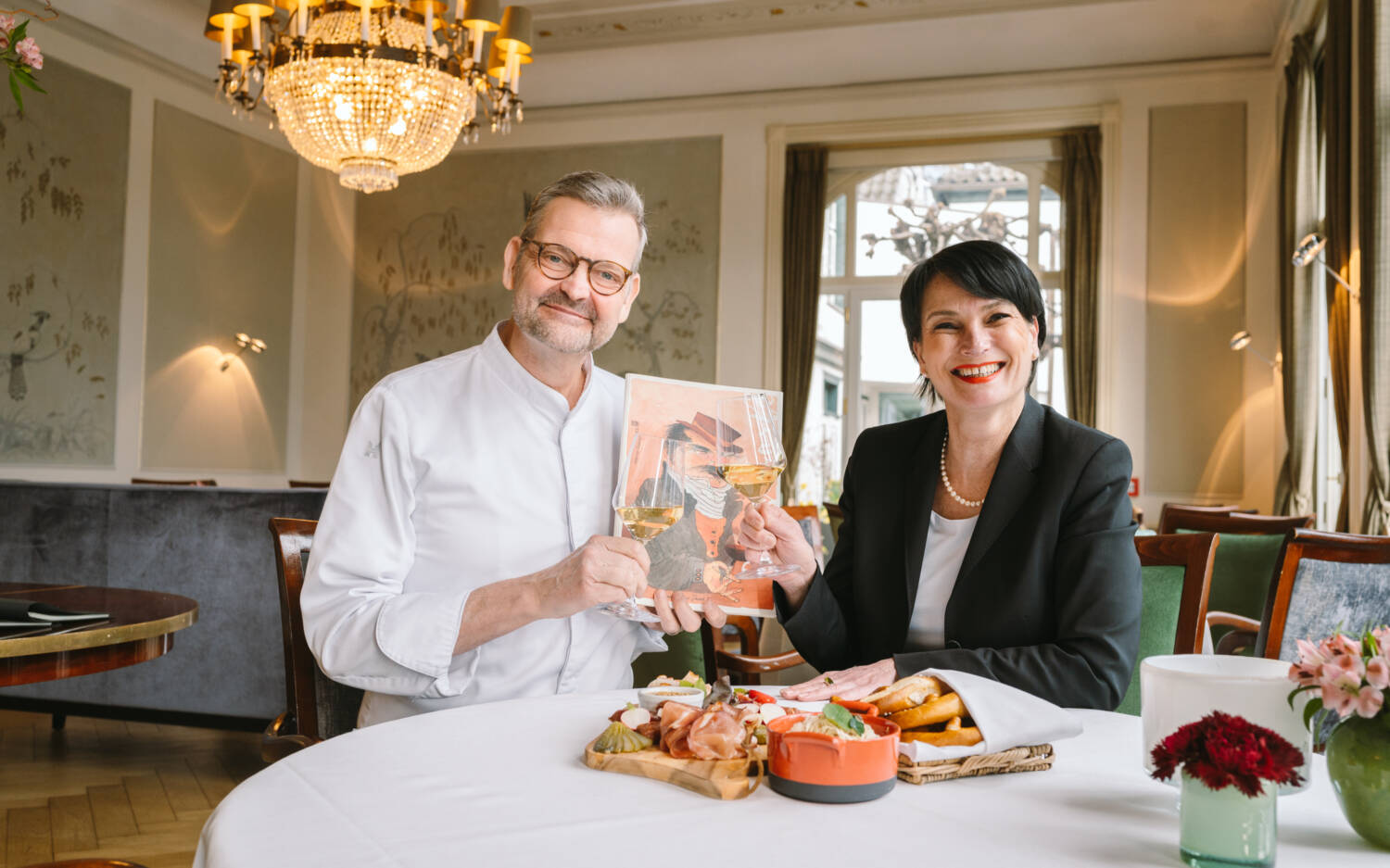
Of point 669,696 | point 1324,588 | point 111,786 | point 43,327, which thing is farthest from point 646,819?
point 43,327

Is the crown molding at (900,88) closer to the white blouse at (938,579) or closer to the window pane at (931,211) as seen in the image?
the window pane at (931,211)

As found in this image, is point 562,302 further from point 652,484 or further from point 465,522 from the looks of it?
point 652,484

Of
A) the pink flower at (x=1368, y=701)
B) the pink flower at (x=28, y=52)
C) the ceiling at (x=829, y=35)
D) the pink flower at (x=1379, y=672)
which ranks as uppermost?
the ceiling at (x=829, y=35)

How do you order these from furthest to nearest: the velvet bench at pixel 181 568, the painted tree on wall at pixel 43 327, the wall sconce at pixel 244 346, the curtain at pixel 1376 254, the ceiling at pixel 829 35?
the wall sconce at pixel 244 346 → the ceiling at pixel 829 35 → the painted tree on wall at pixel 43 327 → the curtain at pixel 1376 254 → the velvet bench at pixel 181 568

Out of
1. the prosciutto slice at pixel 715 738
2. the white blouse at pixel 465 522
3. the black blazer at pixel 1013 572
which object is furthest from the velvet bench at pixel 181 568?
the prosciutto slice at pixel 715 738

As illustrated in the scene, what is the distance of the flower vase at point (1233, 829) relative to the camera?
794 mm

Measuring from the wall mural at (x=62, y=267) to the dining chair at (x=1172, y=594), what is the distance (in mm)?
7072

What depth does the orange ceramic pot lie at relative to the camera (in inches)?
37.5

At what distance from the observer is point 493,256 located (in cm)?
904

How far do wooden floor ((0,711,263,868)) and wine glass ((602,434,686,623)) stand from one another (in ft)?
8.28

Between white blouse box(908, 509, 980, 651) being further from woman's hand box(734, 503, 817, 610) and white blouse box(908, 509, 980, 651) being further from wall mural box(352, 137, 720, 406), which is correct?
wall mural box(352, 137, 720, 406)

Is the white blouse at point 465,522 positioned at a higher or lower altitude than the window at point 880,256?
lower

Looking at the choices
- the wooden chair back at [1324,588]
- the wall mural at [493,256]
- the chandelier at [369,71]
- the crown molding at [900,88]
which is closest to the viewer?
the wooden chair back at [1324,588]

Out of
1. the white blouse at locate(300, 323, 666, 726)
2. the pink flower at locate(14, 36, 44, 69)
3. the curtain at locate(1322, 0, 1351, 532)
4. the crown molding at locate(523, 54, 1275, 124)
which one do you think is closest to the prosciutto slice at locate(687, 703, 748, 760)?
the white blouse at locate(300, 323, 666, 726)
